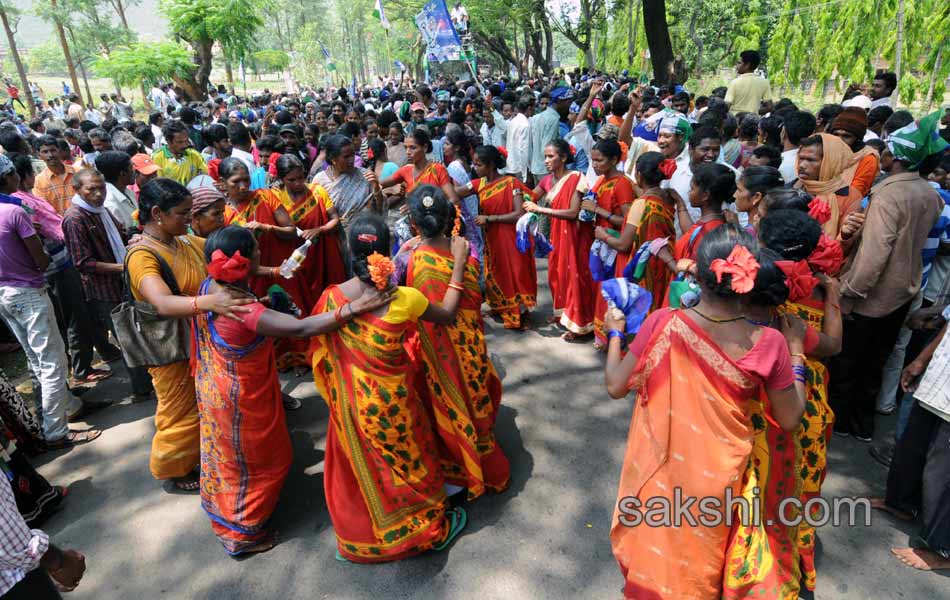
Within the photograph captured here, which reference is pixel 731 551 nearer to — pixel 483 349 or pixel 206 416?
pixel 483 349

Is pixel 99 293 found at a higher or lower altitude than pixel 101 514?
higher

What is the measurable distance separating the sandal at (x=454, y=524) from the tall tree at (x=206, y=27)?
21.1 m

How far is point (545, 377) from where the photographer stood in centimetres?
447

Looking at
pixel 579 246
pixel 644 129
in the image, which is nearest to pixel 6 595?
pixel 579 246

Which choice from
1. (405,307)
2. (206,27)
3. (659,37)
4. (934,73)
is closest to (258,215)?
(405,307)

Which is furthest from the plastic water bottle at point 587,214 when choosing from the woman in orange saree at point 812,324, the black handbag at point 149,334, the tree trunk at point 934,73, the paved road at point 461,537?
the tree trunk at point 934,73

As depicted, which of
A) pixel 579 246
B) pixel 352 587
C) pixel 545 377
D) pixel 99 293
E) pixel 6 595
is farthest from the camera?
pixel 579 246

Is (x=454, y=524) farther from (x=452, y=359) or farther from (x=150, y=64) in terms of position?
(x=150, y=64)

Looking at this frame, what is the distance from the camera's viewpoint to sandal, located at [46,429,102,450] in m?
3.81

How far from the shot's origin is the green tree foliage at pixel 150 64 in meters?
20.1

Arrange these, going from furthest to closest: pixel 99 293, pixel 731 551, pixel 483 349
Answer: pixel 99 293 → pixel 483 349 → pixel 731 551

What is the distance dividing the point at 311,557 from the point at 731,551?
78.5 inches

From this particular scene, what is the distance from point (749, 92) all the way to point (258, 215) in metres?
6.88

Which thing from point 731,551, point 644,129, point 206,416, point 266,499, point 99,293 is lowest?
point 266,499
